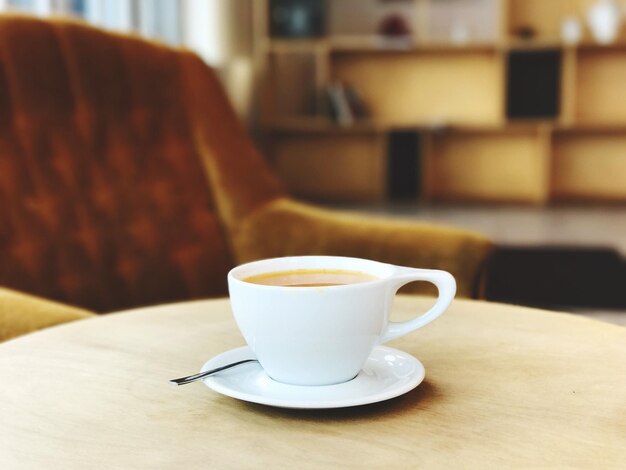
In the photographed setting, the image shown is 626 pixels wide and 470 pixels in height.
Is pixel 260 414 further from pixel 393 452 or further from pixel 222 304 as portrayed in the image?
pixel 222 304

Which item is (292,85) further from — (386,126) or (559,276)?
(559,276)

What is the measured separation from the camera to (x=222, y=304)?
0.88 m

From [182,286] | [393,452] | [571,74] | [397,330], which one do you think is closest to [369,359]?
[397,330]

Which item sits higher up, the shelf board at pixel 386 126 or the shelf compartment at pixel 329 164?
the shelf board at pixel 386 126

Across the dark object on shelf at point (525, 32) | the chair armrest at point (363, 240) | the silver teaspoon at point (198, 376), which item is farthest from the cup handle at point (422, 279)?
the dark object on shelf at point (525, 32)

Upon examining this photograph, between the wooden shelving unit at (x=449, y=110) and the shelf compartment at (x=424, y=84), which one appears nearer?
the wooden shelving unit at (x=449, y=110)

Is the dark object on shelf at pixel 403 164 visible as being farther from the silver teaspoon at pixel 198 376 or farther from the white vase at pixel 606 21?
the silver teaspoon at pixel 198 376

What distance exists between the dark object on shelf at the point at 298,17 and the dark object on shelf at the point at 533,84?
1154mm

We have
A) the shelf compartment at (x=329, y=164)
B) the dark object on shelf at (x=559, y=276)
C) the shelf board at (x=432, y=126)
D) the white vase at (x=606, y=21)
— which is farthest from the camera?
the shelf compartment at (x=329, y=164)

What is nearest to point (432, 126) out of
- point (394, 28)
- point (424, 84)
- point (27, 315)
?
point (424, 84)

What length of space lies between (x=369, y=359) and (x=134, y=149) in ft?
3.50

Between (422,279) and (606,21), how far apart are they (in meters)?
4.18

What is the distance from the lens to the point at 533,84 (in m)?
4.45

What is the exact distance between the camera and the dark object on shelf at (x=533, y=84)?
14.5 feet
